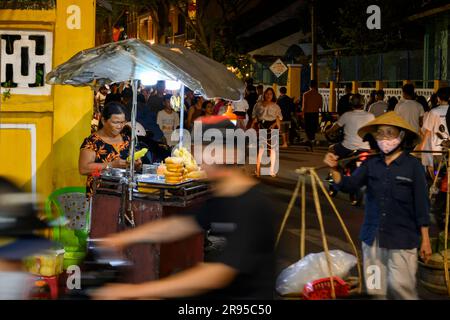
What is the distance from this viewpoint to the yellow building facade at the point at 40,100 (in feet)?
27.7

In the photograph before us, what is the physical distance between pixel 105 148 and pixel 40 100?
1.04 metres

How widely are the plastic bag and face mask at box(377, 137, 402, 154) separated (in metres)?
1.50

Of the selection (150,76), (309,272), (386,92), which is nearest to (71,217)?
(150,76)

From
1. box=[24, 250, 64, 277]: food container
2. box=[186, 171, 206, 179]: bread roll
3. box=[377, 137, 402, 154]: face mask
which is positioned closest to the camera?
box=[377, 137, 402, 154]: face mask

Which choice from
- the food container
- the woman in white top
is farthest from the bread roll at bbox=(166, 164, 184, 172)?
the woman in white top

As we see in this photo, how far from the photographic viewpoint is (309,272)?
7.17 metres

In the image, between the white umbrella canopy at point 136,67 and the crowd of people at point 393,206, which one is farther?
the white umbrella canopy at point 136,67

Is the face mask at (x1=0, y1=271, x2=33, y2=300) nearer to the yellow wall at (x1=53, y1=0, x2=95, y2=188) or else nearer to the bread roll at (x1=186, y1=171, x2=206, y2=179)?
the bread roll at (x1=186, y1=171, x2=206, y2=179)

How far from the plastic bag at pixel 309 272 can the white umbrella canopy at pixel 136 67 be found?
73.5 inches

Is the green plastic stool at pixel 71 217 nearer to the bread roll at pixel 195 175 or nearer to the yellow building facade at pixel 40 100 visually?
the yellow building facade at pixel 40 100

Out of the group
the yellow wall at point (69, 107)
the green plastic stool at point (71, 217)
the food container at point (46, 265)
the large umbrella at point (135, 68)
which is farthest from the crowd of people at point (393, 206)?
the yellow wall at point (69, 107)

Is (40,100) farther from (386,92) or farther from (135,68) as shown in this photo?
(386,92)

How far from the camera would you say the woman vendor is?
7.94 metres

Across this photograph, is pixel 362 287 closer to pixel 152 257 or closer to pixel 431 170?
pixel 152 257
